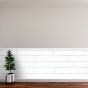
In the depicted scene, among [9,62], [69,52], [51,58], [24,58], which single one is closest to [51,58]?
[51,58]

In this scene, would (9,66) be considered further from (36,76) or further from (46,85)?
(46,85)

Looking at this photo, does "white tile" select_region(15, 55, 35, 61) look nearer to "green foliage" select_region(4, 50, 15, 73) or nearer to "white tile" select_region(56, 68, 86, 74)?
"green foliage" select_region(4, 50, 15, 73)

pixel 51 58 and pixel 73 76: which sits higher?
pixel 51 58

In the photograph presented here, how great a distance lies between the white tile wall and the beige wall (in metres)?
0.08

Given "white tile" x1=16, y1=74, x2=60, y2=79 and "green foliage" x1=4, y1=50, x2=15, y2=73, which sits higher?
"green foliage" x1=4, y1=50, x2=15, y2=73

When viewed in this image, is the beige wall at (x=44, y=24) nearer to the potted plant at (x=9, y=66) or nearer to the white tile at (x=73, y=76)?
the potted plant at (x=9, y=66)

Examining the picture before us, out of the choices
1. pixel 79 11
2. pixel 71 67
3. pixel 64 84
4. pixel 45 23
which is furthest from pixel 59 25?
pixel 64 84

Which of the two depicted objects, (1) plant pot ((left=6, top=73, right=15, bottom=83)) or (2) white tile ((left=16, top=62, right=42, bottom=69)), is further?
Answer: (2) white tile ((left=16, top=62, right=42, bottom=69))

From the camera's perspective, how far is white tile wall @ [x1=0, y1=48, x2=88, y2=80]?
6.10 ft

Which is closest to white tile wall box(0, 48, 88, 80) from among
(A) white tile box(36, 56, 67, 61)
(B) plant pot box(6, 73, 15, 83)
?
(A) white tile box(36, 56, 67, 61)

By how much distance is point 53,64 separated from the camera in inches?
73.4

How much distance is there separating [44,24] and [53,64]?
0.51m

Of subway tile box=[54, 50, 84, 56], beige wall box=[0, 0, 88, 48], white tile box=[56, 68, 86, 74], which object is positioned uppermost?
beige wall box=[0, 0, 88, 48]

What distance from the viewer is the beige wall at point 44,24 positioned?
1825 mm
